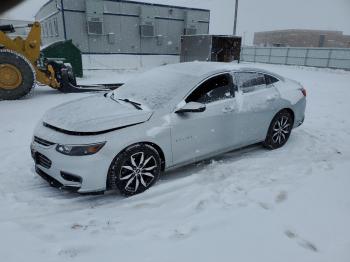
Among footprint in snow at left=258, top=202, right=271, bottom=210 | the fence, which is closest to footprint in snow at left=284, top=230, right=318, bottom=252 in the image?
footprint in snow at left=258, top=202, right=271, bottom=210

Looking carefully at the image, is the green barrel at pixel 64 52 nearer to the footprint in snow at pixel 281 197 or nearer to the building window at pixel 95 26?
the building window at pixel 95 26

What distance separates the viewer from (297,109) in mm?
5383

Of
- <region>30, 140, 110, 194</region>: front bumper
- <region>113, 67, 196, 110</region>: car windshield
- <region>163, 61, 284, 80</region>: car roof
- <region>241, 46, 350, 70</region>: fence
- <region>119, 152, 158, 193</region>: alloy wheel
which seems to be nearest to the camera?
<region>30, 140, 110, 194</region>: front bumper

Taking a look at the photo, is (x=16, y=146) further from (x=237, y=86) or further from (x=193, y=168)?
(x=237, y=86)

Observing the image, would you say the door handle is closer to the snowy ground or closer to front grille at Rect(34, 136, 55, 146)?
the snowy ground

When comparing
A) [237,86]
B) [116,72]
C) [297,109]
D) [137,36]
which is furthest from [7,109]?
[137,36]

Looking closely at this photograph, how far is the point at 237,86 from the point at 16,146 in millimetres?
3978

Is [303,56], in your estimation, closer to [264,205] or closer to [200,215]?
[264,205]

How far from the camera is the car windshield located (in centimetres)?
396

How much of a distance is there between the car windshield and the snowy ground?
1.15 m

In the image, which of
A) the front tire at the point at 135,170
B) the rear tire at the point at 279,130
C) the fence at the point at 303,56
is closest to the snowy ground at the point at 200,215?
the front tire at the point at 135,170

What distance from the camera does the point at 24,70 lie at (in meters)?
→ 8.65

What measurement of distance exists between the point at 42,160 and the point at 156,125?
4.78ft

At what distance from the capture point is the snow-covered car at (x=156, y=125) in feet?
10.8
